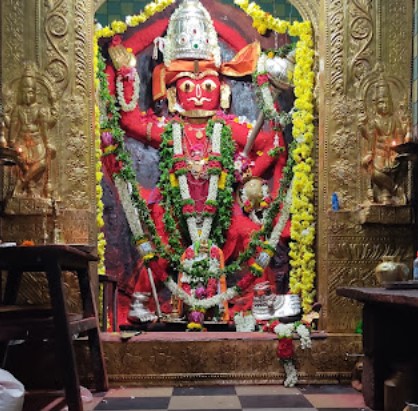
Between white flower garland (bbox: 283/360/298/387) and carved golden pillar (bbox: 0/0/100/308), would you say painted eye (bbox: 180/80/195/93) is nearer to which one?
carved golden pillar (bbox: 0/0/100/308)

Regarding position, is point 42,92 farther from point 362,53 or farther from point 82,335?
point 362,53

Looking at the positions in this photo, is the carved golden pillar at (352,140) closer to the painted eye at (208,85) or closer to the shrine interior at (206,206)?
the shrine interior at (206,206)

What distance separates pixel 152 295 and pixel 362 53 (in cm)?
291

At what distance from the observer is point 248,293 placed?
6121 millimetres

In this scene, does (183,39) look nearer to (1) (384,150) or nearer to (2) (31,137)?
(2) (31,137)

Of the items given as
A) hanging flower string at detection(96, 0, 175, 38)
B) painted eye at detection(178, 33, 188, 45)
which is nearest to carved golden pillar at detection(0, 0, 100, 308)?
hanging flower string at detection(96, 0, 175, 38)

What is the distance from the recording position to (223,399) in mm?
4281

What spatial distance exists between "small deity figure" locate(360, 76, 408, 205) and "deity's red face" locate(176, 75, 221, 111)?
190 centimetres

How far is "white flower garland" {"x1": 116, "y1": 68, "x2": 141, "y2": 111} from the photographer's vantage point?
6.17m

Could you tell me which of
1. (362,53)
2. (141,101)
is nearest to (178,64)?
(141,101)

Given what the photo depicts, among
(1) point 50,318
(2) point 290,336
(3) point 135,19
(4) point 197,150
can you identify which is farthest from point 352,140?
(1) point 50,318

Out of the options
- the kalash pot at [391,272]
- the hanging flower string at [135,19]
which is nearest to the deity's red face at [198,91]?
the hanging flower string at [135,19]

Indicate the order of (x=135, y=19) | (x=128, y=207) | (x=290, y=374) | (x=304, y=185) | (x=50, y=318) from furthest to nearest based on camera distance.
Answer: (x=135, y=19)
(x=128, y=207)
(x=304, y=185)
(x=290, y=374)
(x=50, y=318)

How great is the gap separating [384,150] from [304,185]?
2.48 ft
